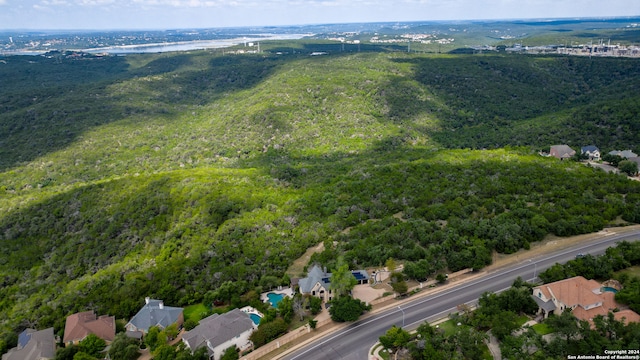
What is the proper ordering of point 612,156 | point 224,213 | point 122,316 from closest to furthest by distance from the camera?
1. point 122,316
2. point 224,213
3. point 612,156

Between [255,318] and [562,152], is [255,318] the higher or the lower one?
the lower one

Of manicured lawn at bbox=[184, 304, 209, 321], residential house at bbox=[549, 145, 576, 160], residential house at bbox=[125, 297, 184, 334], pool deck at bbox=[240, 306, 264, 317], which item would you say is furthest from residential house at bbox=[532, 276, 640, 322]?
residential house at bbox=[549, 145, 576, 160]

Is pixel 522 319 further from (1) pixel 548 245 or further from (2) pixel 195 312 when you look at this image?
(2) pixel 195 312

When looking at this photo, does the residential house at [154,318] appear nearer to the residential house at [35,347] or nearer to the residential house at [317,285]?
the residential house at [35,347]

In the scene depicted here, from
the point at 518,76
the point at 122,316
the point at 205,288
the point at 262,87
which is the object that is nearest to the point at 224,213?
the point at 205,288

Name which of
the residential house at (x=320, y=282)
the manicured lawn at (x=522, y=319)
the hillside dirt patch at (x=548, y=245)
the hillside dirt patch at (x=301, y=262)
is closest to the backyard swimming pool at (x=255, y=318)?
the residential house at (x=320, y=282)

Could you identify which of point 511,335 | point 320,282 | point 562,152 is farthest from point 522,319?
point 562,152

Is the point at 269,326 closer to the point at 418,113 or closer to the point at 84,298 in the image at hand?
the point at 84,298
